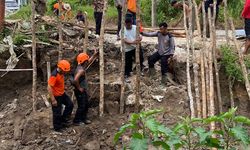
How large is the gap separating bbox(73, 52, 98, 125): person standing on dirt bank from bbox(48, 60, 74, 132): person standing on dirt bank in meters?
0.14

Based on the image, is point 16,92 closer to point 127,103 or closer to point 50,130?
point 50,130

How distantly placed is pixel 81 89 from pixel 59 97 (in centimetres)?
34

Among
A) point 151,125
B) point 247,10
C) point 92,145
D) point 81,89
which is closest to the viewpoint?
point 151,125

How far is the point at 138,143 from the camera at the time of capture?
3.75 metres

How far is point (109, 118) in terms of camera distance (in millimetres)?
8172

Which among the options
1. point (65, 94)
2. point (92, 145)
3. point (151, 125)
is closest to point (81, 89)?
point (65, 94)

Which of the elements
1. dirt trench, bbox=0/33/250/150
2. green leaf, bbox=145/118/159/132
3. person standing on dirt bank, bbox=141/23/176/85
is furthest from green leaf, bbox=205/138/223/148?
person standing on dirt bank, bbox=141/23/176/85

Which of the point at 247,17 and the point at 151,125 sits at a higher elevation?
the point at 247,17

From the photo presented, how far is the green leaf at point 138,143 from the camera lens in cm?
373

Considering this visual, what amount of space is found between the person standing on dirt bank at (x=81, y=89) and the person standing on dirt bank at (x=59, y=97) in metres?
0.14

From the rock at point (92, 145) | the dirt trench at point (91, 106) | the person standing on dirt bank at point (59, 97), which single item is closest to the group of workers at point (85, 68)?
the person standing on dirt bank at point (59, 97)

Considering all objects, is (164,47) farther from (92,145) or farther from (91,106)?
(92,145)

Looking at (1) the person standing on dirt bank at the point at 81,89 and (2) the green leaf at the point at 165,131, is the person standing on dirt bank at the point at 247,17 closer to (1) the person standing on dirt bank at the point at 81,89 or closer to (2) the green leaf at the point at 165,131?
(1) the person standing on dirt bank at the point at 81,89

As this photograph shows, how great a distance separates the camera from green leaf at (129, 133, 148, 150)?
3.73 meters
